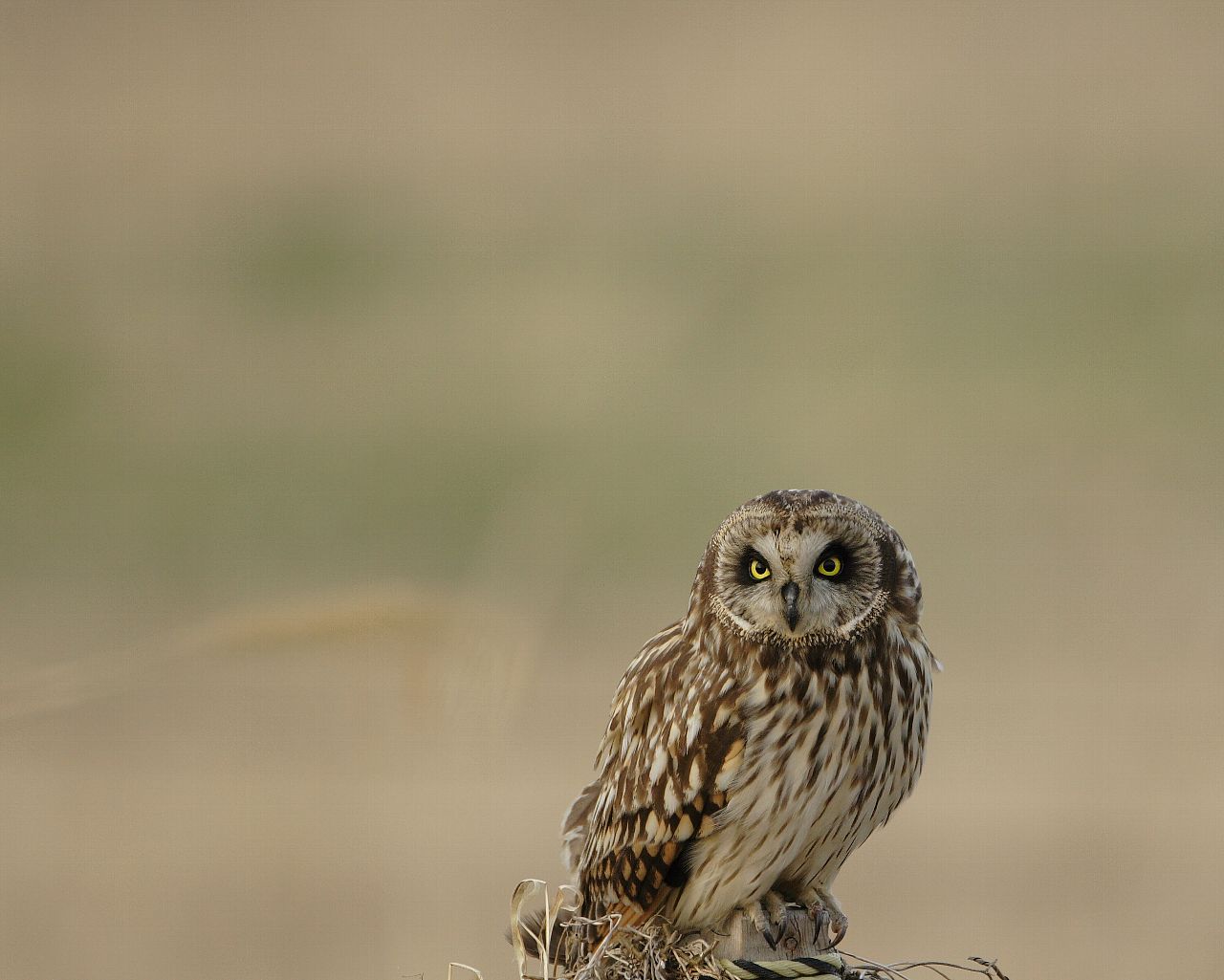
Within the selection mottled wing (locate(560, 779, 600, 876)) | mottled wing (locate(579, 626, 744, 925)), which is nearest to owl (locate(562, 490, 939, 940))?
mottled wing (locate(579, 626, 744, 925))

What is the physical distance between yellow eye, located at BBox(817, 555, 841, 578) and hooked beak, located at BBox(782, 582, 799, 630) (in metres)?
0.05

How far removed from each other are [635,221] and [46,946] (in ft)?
39.3

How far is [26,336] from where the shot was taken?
15.5 meters

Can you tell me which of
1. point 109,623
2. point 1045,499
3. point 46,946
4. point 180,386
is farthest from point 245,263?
point 46,946

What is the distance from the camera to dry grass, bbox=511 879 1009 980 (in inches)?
108

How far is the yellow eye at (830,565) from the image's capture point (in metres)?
2.93

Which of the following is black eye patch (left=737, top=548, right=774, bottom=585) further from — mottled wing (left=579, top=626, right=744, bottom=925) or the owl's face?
mottled wing (left=579, top=626, right=744, bottom=925)

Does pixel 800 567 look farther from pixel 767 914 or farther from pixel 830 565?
pixel 767 914

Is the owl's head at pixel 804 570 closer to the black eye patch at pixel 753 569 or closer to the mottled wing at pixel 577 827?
the black eye patch at pixel 753 569

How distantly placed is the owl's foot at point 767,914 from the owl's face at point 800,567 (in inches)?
18.2

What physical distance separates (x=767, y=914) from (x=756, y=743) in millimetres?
310

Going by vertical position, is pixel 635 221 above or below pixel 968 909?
above

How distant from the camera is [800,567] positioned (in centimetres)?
288

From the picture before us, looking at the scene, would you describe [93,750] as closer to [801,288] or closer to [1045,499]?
[1045,499]
